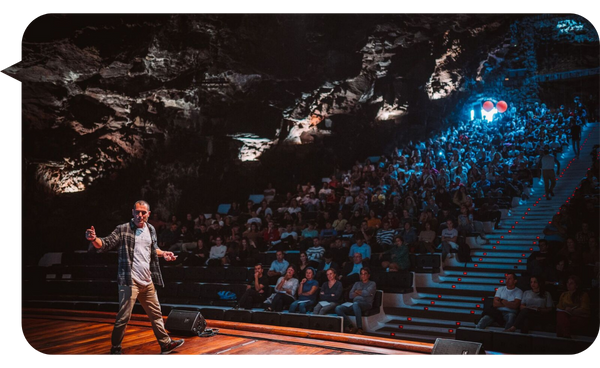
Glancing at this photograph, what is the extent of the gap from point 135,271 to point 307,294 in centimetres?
242

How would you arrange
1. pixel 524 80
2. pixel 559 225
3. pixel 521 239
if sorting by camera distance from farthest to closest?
1. pixel 524 80
2. pixel 521 239
3. pixel 559 225

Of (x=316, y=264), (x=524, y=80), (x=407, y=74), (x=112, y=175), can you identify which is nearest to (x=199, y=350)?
(x=316, y=264)

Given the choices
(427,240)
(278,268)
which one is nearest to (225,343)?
(278,268)

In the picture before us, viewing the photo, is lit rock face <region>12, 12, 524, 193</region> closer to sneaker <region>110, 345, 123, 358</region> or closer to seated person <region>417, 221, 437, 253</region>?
seated person <region>417, 221, 437, 253</region>

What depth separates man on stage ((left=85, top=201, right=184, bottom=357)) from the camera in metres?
3.76

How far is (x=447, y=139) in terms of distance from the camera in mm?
11711

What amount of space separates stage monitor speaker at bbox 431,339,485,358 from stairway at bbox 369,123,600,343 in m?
1.57

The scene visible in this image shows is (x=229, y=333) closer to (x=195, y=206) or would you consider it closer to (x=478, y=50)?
(x=195, y=206)

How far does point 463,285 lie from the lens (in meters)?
6.00

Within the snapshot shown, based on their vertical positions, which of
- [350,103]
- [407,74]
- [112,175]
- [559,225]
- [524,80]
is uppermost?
[524,80]

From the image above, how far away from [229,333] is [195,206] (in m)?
6.17

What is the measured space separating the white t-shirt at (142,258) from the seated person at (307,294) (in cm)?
216

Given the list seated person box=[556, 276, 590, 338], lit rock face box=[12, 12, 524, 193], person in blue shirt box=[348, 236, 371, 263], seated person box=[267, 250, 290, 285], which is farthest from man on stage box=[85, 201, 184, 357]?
lit rock face box=[12, 12, 524, 193]

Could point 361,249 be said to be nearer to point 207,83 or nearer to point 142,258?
point 142,258
